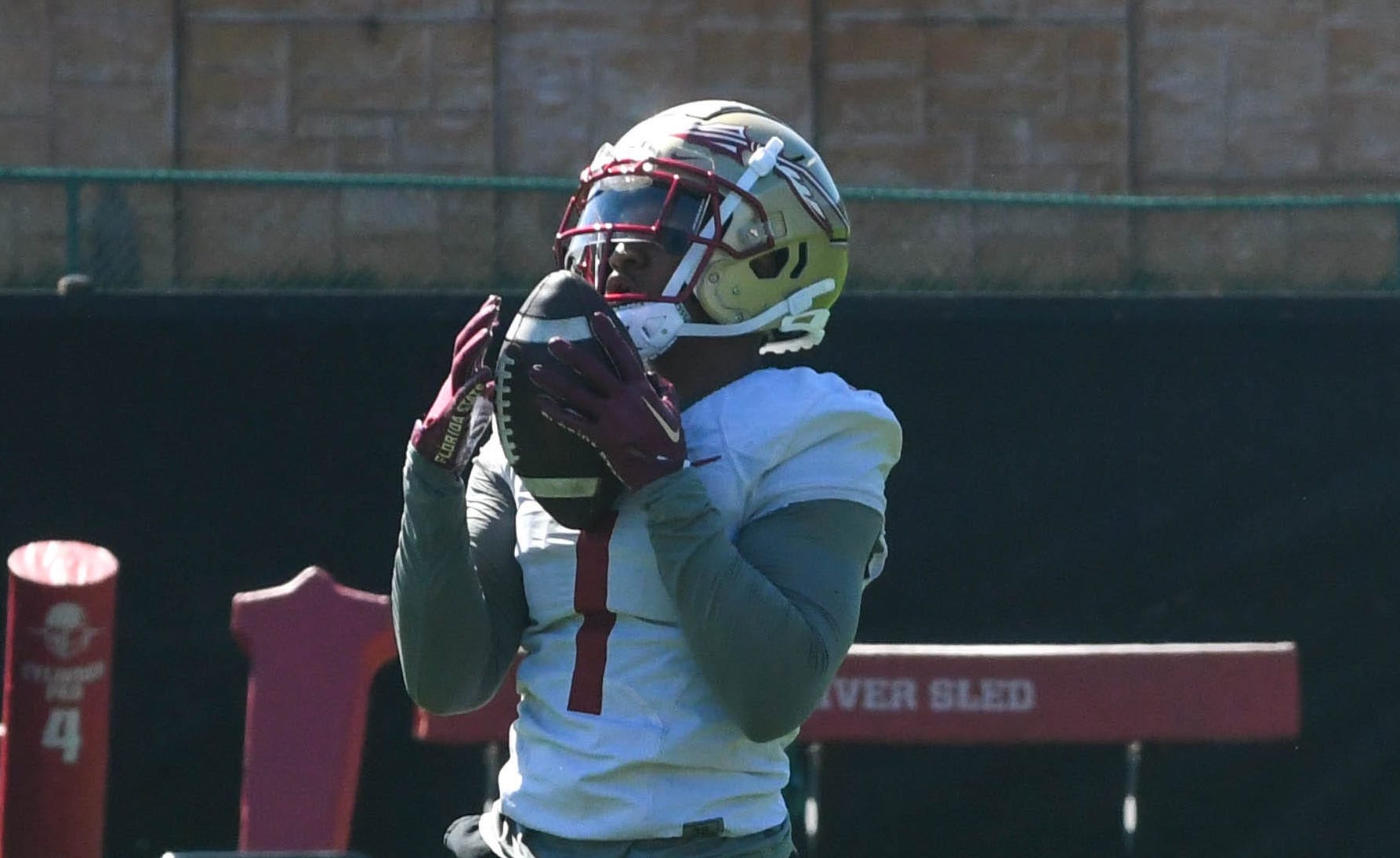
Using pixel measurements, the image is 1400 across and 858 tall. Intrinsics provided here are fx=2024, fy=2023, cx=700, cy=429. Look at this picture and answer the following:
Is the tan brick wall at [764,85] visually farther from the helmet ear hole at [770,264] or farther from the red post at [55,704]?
the helmet ear hole at [770,264]

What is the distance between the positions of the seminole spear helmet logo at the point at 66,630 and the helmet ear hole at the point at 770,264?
2.07 meters

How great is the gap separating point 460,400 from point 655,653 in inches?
12.1

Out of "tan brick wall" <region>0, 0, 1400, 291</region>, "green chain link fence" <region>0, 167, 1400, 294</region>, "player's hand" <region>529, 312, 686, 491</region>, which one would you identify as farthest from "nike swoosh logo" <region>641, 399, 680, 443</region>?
"tan brick wall" <region>0, 0, 1400, 291</region>

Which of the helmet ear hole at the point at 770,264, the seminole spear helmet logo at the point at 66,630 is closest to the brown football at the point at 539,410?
the helmet ear hole at the point at 770,264

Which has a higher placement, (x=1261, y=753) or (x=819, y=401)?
(x=819, y=401)

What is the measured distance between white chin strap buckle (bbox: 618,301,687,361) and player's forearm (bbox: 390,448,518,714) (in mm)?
230

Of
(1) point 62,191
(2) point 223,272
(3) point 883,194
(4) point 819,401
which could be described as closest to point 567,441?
(4) point 819,401

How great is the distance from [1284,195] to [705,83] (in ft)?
7.32

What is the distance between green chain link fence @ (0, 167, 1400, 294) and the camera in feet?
18.4

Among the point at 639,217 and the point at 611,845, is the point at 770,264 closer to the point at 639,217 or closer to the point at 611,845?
the point at 639,217

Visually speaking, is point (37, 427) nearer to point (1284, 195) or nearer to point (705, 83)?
point (705, 83)

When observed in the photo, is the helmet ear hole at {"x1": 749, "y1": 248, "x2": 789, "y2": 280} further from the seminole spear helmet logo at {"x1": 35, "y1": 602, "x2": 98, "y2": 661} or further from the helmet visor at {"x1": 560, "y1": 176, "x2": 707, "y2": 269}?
the seminole spear helmet logo at {"x1": 35, "y1": 602, "x2": 98, "y2": 661}

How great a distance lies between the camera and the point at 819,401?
1.96 meters

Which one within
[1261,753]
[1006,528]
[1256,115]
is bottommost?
[1261,753]
